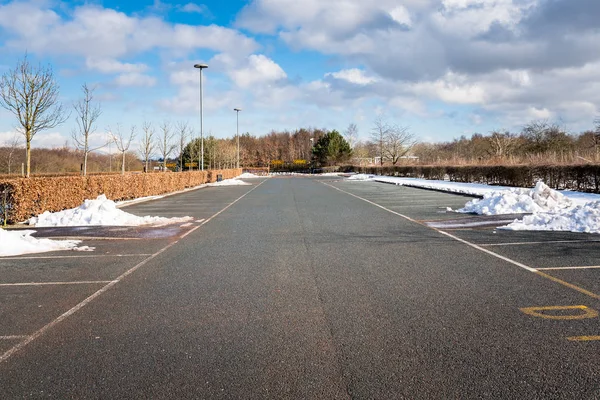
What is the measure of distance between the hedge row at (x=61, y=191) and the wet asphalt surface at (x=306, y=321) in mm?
5517

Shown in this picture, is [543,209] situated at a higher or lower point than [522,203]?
lower

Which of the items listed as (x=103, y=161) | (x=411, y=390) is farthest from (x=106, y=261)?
(x=103, y=161)

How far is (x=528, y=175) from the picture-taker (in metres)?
25.9

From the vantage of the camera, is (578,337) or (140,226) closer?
(578,337)

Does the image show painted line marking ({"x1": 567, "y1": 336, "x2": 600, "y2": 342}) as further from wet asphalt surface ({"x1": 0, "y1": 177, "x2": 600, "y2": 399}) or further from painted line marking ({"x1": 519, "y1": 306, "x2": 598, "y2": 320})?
painted line marking ({"x1": 519, "y1": 306, "x2": 598, "y2": 320})

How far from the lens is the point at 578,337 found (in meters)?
4.32

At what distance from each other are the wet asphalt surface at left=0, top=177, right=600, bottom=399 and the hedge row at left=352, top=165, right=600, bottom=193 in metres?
14.1

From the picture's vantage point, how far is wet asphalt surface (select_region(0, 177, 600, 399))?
3.50m

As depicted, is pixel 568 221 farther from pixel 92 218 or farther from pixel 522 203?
pixel 92 218

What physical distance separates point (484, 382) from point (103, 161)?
256ft

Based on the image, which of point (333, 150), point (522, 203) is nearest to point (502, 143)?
point (333, 150)

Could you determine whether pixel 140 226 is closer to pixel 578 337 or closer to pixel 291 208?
pixel 291 208

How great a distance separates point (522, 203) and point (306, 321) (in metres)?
12.6

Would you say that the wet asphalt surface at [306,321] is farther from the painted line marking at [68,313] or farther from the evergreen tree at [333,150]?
the evergreen tree at [333,150]
